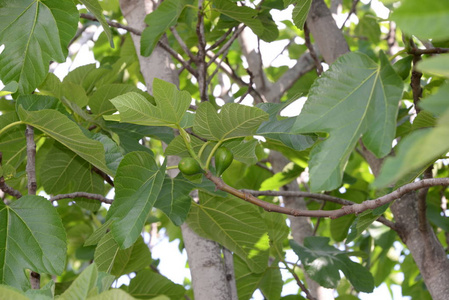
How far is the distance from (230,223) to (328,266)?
1.54 ft

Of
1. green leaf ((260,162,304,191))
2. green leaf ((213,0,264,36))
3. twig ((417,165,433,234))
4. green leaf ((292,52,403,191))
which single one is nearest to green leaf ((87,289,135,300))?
green leaf ((292,52,403,191))

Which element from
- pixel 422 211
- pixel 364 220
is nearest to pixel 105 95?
pixel 364 220

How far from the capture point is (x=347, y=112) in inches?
31.0

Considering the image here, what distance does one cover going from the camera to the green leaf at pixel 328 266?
169 centimetres

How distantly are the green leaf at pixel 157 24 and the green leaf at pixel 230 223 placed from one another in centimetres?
49

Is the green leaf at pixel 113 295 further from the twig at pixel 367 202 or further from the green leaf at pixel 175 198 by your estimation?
the green leaf at pixel 175 198

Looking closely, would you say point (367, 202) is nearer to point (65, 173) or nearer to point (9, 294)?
point (9, 294)

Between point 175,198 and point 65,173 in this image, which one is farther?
point 65,173

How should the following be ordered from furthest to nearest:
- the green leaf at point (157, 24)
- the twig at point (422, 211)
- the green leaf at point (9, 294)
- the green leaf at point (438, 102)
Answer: the green leaf at point (157, 24)
the twig at point (422, 211)
the green leaf at point (9, 294)
the green leaf at point (438, 102)

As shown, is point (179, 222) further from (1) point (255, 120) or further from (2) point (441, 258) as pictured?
(2) point (441, 258)

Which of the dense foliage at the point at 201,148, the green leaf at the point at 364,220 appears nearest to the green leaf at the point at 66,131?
the dense foliage at the point at 201,148

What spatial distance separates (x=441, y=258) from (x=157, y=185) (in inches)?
32.8

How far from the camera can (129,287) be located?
5.49 ft

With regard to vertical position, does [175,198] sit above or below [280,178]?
above
